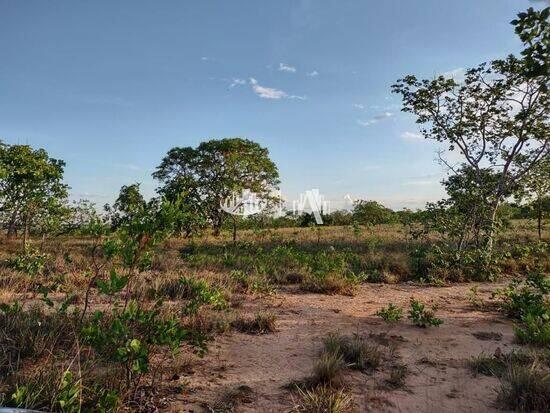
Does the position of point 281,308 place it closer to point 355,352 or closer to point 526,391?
point 355,352

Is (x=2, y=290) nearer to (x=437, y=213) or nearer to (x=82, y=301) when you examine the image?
(x=82, y=301)

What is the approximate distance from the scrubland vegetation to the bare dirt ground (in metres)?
0.03

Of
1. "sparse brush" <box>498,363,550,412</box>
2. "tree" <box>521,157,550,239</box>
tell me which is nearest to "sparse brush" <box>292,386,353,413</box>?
"sparse brush" <box>498,363,550,412</box>

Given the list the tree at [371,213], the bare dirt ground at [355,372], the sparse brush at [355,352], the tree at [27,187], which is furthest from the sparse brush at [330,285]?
the tree at [371,213]

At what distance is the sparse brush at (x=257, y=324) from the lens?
5.55 m

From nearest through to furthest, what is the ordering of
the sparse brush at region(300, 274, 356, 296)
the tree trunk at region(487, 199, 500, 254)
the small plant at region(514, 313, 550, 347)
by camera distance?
the small plant at region(514, 313, 550, 347) < the sparse brush at region(300, 274, 356, 296) < the tree trunk at region(487, 199, 500, 254)

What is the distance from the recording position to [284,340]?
5254 mm

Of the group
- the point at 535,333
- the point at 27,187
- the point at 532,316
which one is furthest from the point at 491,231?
the point at 27,187

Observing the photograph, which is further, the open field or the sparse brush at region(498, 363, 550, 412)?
the open field

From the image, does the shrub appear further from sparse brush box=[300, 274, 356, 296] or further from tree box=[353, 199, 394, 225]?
tree box=[353, 199, 394, 225]

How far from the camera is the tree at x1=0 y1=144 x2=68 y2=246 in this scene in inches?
470

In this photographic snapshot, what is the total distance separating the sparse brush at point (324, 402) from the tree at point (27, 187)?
10644 millimetres

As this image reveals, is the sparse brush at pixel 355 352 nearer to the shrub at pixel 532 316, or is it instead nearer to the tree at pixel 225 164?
the shrub at pixel 532 316

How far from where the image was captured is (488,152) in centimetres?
1276
